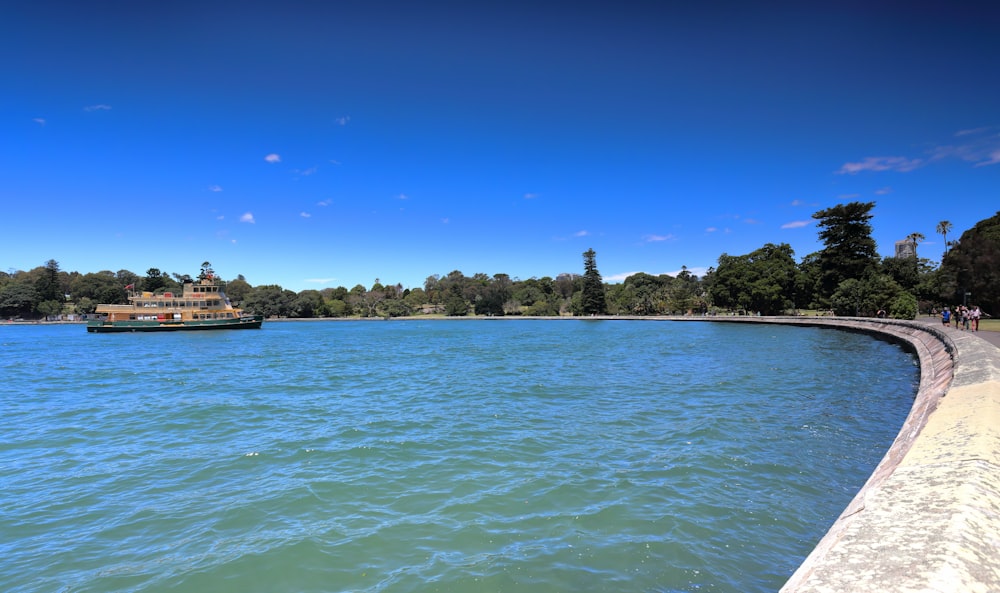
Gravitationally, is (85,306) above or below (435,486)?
above

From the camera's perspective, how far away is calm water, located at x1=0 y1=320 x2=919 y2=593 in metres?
4.79

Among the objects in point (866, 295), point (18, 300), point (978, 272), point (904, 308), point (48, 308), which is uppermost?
point (18, 300)

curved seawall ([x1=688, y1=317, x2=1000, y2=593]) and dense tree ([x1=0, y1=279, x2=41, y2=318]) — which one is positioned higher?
dense tree ([x1=0, y1=279, x2=41, y2=318])

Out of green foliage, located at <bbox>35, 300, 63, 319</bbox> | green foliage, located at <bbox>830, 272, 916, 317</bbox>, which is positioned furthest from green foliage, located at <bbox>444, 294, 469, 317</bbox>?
green foliage, located at <bbox>35, 300, 63, 319</bbox>

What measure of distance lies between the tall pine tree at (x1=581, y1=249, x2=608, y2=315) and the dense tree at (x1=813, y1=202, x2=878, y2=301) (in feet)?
152

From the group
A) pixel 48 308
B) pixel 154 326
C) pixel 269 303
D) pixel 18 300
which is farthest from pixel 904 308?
pixel 18 300

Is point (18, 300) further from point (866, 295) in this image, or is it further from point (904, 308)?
point (904, 308)

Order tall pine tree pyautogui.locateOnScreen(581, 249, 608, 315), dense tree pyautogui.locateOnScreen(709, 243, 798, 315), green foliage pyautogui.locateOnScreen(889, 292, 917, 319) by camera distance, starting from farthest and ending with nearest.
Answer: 1. tall pine tree pyautogui.locateOnScreen(581, 249, 608, 315)
2. dense tree pyautogui.locateOnScreen(709, 243, 798, 315)
3. green foliage pyautogui.locateOnScreen(889, 292, 917, 319)

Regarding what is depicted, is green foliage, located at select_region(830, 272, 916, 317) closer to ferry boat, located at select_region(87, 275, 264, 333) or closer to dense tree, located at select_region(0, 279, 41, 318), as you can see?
ferry boat, located at select_region(87, 275, 264, 333)

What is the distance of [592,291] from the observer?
10369cm

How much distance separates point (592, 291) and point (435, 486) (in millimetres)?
99068

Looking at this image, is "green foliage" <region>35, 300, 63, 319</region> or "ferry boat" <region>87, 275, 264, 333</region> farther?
"green foliage" <region>35, 300, 63, 319</region>

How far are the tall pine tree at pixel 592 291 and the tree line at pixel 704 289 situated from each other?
0.22 m

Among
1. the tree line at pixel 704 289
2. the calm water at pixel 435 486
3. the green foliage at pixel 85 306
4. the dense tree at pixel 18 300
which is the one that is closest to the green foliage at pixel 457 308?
the tree line at pixel 704 289
